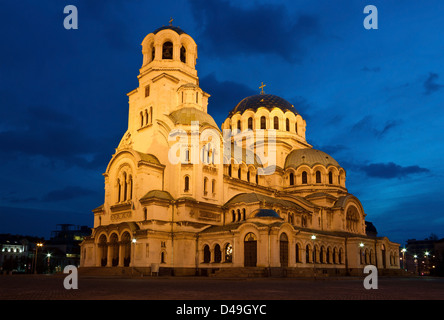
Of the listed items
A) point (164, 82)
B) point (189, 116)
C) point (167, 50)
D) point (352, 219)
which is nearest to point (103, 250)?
point (189, 116)

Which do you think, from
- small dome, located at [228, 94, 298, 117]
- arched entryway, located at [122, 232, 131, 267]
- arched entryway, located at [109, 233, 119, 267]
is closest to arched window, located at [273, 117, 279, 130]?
small dome, located at [228, 94, 298, 117]

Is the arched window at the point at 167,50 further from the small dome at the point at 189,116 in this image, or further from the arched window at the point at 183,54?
the small dome at the point at 189,116

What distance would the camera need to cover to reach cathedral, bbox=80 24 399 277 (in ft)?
131

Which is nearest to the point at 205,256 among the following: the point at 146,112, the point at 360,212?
the point at 146,112

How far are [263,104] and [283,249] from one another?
30.4 metres

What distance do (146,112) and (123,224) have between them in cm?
1419

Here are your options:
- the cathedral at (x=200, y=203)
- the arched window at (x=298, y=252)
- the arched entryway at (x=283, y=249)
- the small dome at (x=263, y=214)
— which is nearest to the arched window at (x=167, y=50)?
the cathedral at (x=200, y=203)

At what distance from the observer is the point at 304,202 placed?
53000mm

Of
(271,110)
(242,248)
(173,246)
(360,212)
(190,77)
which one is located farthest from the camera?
(271,110)

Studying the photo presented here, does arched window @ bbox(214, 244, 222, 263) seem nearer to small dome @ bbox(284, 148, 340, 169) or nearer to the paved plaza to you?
the paved plaza

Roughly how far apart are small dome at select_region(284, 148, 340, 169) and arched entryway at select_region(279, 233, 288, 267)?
67.6 ft

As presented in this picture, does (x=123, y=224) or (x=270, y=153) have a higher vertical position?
(x=270, y=153)
